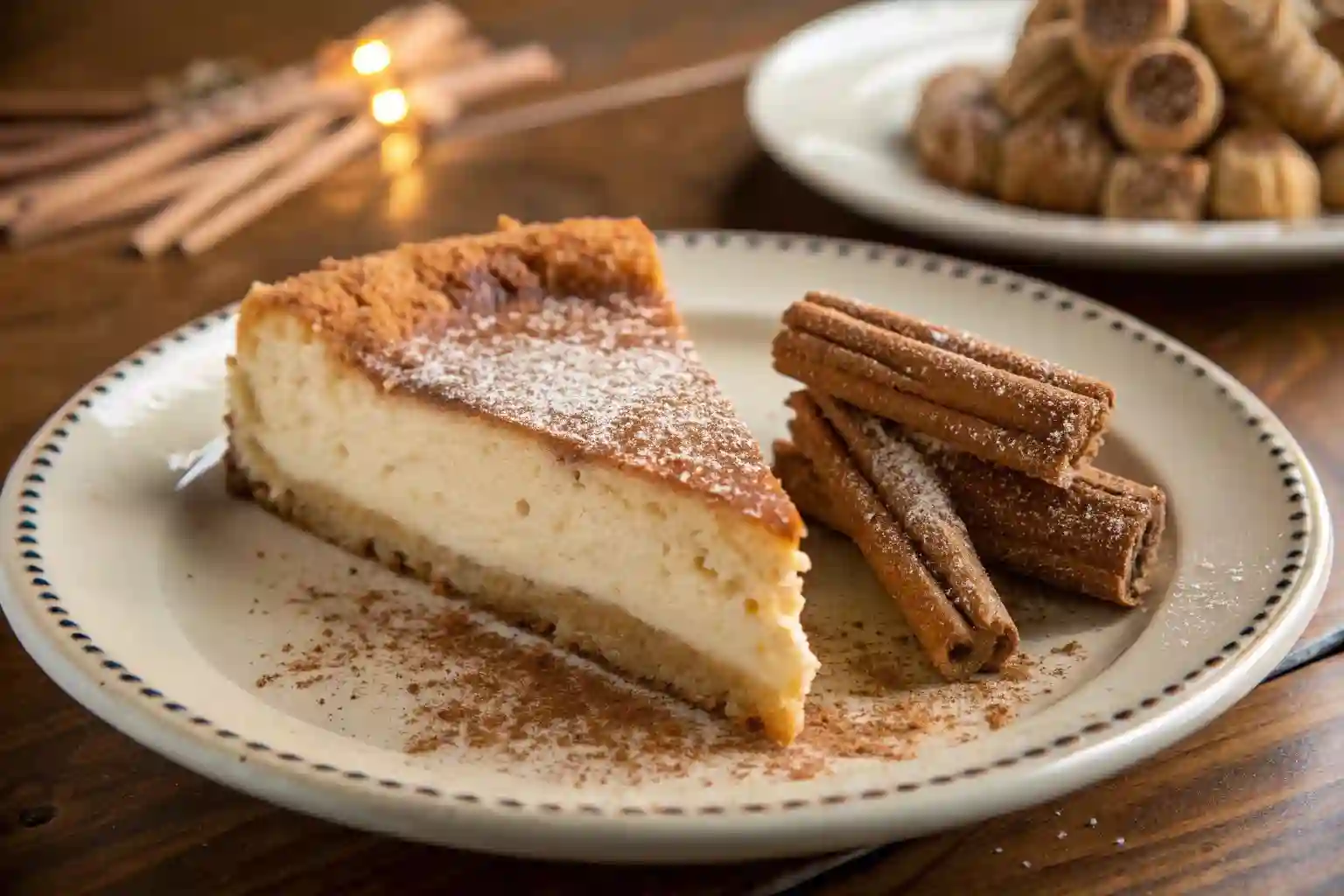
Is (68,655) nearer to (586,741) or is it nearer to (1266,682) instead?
(586,741)

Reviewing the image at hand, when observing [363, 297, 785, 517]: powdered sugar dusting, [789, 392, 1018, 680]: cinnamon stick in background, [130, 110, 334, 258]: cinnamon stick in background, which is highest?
[130, 110, 334, 258]: cinnamon stick in background

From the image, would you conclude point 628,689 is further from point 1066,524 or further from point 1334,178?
point 1334,178

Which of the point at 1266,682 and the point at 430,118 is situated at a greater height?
the point at 430,118

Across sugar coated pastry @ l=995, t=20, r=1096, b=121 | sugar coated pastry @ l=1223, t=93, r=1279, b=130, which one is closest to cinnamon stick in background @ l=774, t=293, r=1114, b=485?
sugar coated pastry @ l=995, t=20, r=1096, b=121

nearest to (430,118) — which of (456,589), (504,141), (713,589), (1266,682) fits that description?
(504,141)

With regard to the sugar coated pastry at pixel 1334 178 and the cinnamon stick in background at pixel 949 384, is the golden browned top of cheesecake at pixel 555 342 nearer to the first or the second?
the cinnamon stick in background at pixel 949 384

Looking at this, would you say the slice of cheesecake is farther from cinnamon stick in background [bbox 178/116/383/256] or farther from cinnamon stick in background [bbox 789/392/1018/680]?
cinnamon stick in background [bbox 178/116/383/256]

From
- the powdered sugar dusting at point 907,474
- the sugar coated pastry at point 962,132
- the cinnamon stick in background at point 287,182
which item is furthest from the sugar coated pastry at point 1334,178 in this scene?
the cinnamon stick in background at point 287,182
